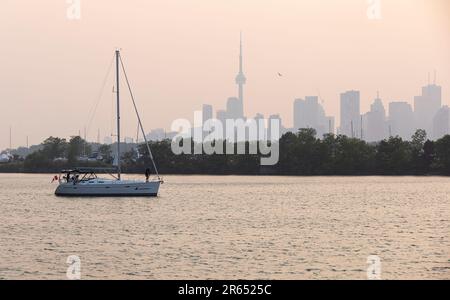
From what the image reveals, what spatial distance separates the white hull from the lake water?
278 centimetres

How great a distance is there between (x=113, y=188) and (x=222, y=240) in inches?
1624

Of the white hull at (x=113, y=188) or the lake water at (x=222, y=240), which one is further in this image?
the white hull at (x=113, y=188)

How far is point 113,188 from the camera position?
91.1 m

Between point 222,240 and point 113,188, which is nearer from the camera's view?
point 222,240

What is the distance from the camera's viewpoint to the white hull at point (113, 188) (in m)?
91.3

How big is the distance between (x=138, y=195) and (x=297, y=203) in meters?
17.8

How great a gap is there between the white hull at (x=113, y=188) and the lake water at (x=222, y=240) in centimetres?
278

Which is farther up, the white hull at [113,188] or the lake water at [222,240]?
the white hull at [113,188]

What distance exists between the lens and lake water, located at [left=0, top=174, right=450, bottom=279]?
39438 mm
